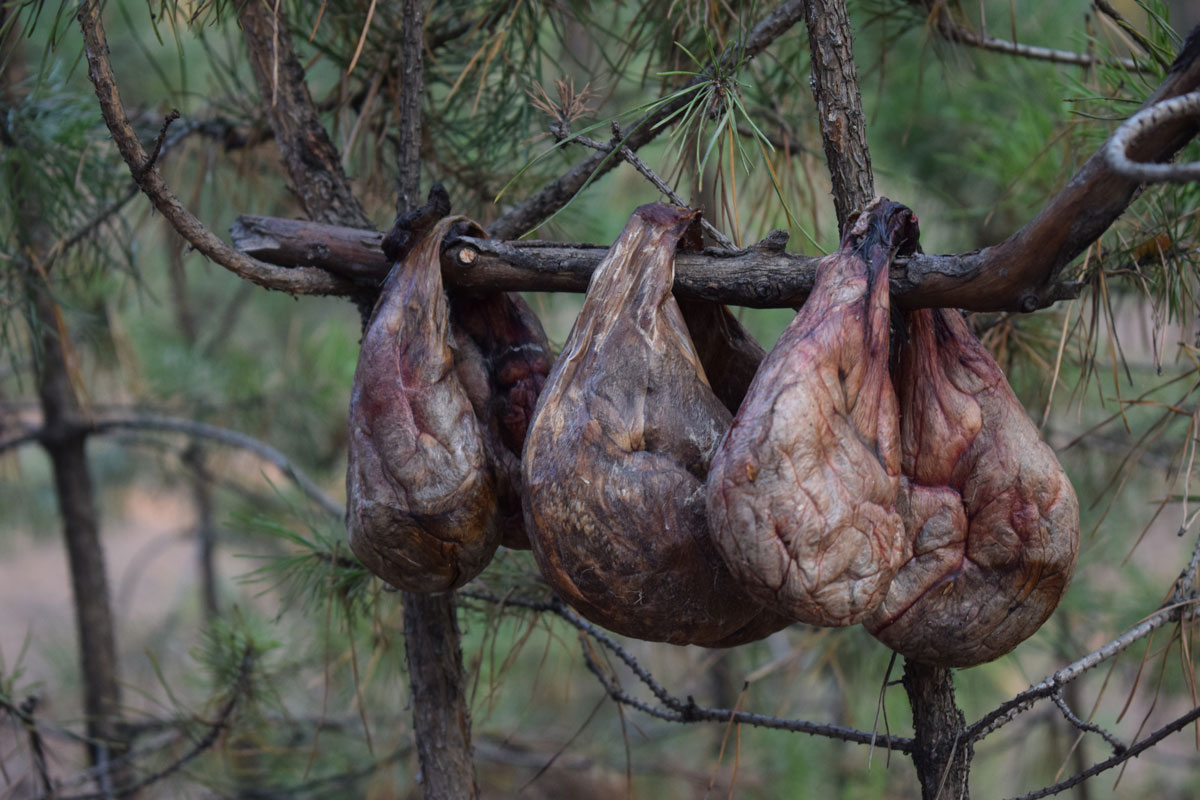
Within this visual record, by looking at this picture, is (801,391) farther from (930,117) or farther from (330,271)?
(930,117)

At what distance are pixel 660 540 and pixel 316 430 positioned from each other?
1981 mm

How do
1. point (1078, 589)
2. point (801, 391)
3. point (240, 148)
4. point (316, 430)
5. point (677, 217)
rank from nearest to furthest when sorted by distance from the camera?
point (801, 391) → point (677, 217) → point (240, 148) → point (1078, 589) → point (316, 430)

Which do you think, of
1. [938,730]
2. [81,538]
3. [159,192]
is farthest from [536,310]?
[938,730]

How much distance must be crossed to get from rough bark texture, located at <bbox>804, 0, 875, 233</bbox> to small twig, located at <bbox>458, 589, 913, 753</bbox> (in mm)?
433

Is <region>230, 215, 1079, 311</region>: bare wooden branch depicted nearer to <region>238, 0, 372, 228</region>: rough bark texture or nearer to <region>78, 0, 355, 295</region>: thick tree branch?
<region>78, 0, 355, 295</region>: thick tree branch

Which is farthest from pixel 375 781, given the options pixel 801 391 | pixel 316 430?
pixel 801 391

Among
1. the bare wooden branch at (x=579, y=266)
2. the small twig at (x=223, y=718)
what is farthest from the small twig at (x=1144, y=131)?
the small twig at (x=223, y=718)

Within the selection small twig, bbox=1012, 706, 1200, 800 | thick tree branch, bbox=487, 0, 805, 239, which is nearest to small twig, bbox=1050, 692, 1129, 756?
small twig, bbox=1012, 706, 1200, 800

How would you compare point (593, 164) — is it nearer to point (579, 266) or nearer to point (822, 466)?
point (579, 266)

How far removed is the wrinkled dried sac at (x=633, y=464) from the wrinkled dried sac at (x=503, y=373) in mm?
113

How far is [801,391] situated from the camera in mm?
604

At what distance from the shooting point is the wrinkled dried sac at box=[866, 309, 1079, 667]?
0.65 m

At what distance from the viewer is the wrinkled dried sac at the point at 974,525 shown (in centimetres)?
65

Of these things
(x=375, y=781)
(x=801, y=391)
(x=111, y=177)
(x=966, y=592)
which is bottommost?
(x=966, y=592)
